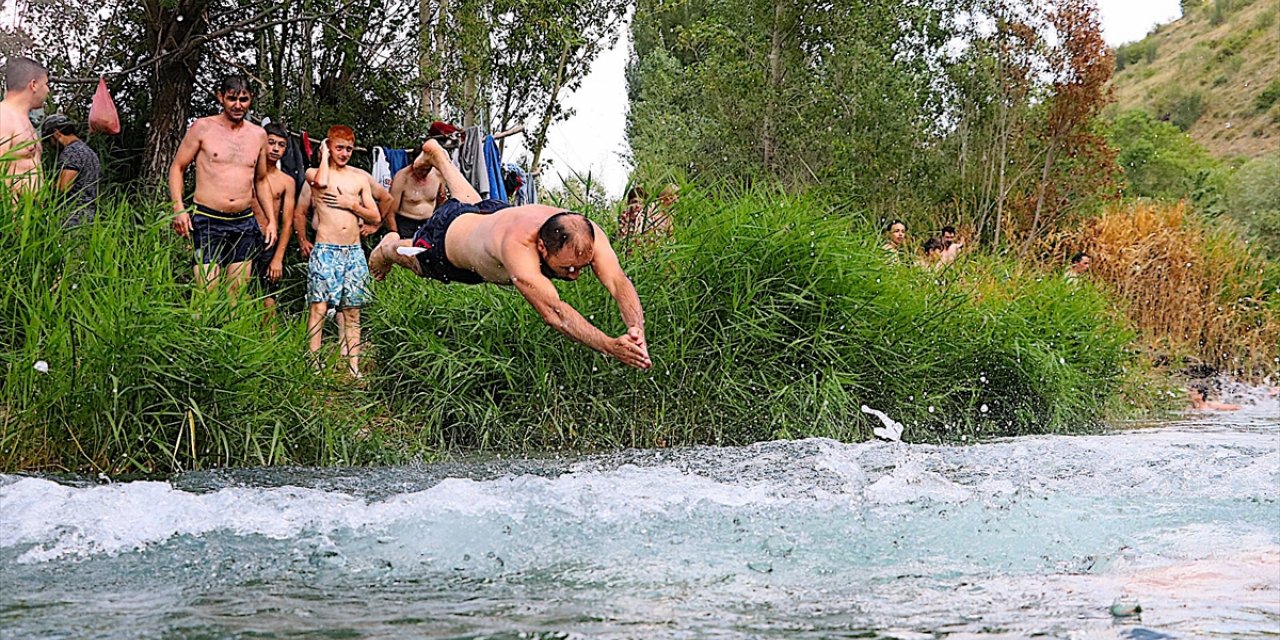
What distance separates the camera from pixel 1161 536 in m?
4.25

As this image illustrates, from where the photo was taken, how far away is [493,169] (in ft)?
36.2

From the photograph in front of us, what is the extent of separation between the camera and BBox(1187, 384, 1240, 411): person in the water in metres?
11.3

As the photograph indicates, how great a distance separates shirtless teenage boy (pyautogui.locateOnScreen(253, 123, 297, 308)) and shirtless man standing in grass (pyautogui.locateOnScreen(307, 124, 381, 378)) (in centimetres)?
29

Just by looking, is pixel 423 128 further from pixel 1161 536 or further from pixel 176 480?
pixel 1161 536

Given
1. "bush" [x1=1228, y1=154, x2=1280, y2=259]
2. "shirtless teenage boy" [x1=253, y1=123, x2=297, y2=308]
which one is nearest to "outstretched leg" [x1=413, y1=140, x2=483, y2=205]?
"shirtless teenage boy" [x1=253, y1=123, x2=297, y2=308]

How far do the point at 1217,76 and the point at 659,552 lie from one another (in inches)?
2879

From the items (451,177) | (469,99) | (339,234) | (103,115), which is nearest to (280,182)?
(339,234)

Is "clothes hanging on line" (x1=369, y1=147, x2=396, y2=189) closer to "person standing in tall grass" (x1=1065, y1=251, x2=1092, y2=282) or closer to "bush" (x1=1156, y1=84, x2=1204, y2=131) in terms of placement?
"person standing in tall grass" (x1=1065, y1=251, x2=1092, y2=282)

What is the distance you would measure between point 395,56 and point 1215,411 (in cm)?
845

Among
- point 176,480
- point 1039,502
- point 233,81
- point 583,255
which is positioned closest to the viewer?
point 1039,502

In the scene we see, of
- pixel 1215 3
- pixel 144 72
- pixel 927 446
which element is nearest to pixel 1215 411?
pixel 927 446

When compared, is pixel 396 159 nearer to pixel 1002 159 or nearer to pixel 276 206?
pixel 276 206

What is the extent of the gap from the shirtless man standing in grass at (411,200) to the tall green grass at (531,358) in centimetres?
103

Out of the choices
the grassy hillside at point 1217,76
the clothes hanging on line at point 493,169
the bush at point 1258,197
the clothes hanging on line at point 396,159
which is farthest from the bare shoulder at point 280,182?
the grassy hillside at point 1217,76
